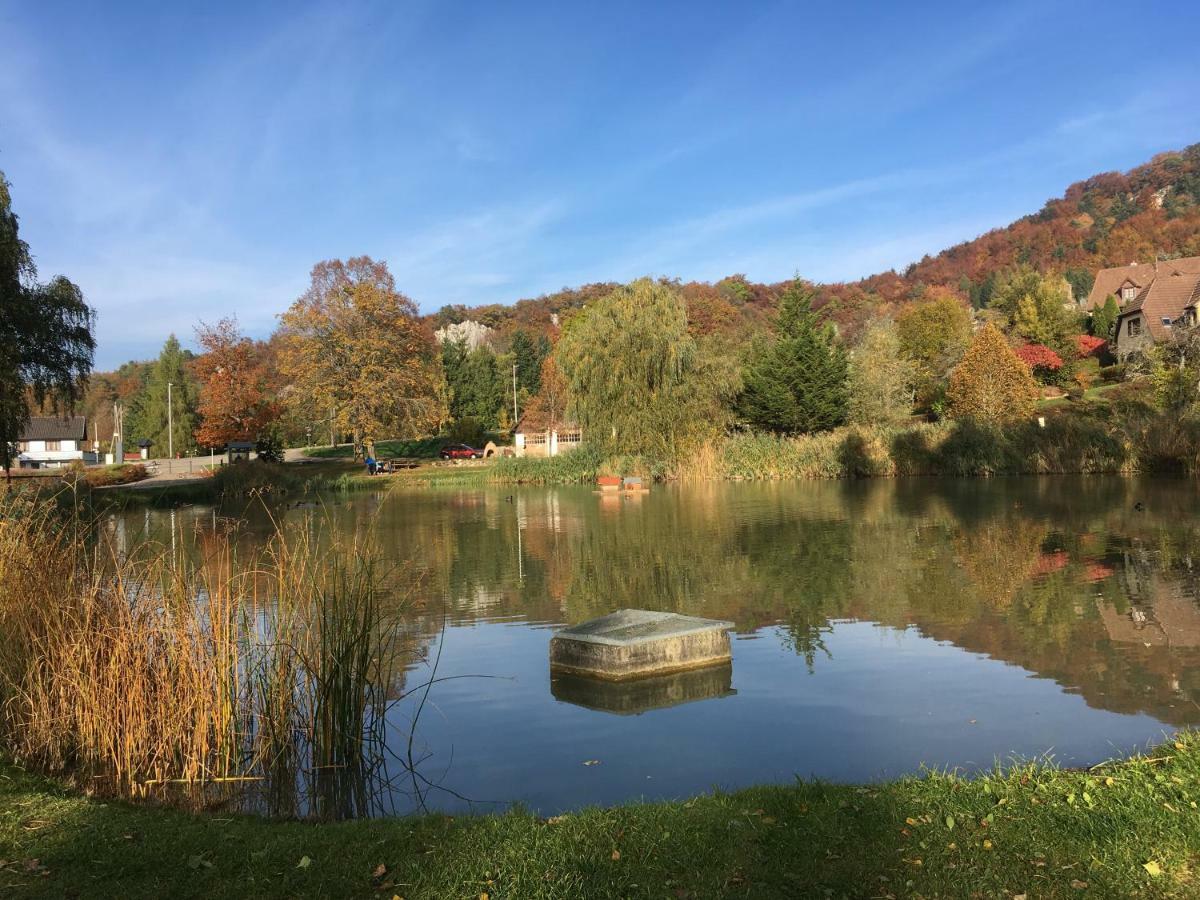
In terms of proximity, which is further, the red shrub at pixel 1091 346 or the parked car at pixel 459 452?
the red shrub at pixel 1091 346

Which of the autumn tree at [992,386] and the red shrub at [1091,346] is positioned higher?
the red shrub at [1091,346]

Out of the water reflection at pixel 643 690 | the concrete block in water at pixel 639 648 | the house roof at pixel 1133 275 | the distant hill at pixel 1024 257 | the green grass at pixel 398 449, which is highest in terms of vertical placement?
the distant hill at pixel 1024 257

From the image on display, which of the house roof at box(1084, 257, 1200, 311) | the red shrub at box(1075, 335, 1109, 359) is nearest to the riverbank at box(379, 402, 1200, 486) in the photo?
the red shrub at box(1075, 335, 1109, 359)

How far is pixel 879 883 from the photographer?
3.44m

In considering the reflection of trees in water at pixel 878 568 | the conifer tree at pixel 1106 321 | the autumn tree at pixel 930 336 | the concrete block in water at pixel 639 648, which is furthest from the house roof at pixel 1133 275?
the concrete block in water at pixel 639 648

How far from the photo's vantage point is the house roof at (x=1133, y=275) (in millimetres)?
62594

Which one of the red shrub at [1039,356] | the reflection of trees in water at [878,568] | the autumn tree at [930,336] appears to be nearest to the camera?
the reflection of trees in water at [878,568]

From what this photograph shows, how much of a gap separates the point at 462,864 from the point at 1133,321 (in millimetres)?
62072

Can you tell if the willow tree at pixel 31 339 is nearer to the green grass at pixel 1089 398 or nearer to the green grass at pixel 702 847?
the green grass at pixel 702 847

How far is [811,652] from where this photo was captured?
870 centimetres

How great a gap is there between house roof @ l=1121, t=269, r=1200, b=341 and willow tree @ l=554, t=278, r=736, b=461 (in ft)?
104

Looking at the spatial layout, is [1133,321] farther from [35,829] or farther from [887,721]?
[35,829]

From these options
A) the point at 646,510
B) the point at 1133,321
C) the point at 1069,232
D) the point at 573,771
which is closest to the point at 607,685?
the point at 573,771

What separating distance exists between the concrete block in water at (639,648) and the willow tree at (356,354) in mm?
38054
